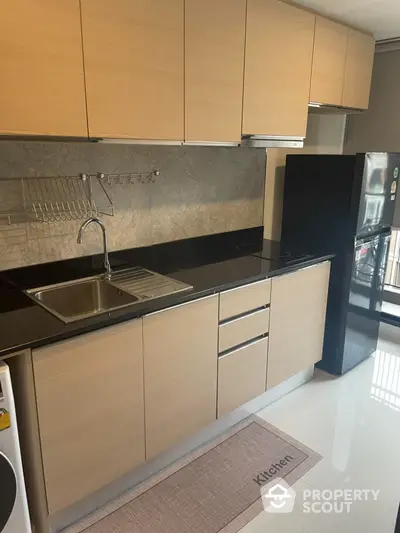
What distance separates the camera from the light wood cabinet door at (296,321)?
7.39 ft

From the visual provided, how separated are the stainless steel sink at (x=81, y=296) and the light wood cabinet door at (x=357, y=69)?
1.83m

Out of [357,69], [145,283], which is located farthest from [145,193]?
[357,69]

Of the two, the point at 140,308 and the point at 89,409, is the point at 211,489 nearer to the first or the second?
the point at 89,409

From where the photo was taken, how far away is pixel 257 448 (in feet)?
6.93

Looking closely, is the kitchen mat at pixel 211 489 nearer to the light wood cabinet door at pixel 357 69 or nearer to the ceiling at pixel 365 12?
the light wood cabinet door at pixel 357 69

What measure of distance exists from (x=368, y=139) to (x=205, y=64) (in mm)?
1916

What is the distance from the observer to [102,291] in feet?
6.37

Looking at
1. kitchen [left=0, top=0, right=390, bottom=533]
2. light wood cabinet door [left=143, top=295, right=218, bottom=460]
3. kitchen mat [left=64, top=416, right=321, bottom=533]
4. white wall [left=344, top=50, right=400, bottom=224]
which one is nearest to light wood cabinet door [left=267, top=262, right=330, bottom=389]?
kitchen [left=0, top=0, right=390, bottom=533]

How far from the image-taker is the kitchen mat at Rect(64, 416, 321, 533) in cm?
168

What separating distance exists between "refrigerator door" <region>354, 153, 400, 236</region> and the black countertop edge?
44 cm

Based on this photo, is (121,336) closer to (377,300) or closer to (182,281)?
(182,281)

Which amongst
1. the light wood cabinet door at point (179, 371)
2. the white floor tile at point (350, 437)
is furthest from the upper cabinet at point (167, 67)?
the white floor tile at point (350, 437)

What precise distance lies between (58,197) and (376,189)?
187 centimetres

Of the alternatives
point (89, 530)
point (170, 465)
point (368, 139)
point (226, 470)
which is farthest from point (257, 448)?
point (368, 139)
